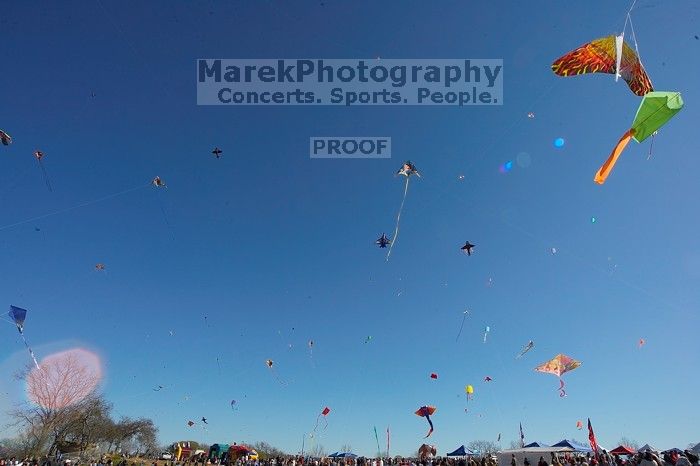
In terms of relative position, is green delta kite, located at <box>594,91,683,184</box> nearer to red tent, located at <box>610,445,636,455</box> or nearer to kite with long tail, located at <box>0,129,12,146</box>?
kite with long tail, located at <box>0,129,12,146</box>

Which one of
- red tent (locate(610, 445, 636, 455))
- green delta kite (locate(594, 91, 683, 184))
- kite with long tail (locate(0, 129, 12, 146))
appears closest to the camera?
green delta kite (locate(594, 91, 683, 184))

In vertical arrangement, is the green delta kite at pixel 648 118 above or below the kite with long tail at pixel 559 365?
above

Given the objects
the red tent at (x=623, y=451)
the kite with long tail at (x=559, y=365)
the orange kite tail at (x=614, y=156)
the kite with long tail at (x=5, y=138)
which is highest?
the kite with long tail at (x=5, y=138)

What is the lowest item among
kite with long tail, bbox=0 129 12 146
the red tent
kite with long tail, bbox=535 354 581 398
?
the red tent

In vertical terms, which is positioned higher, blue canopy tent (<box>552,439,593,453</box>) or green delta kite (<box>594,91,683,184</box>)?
green delta kite (<box>594,91,683,184</box>)

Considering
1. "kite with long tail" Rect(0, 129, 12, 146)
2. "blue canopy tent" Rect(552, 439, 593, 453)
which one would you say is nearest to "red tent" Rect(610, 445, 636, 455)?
"blue canopy tent" Rect(552, 439, 593, 453)

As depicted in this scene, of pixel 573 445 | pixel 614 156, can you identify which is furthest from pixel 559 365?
pixel 614 156

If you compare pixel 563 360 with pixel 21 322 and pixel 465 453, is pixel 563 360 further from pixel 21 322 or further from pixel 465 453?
pixel 21 322

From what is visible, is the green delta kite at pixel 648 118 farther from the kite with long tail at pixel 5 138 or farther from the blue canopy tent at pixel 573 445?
the blue canopy tent at pixel 573 445

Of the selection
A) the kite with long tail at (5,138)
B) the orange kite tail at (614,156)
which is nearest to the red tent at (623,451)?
the orange kite tail at (614,156)

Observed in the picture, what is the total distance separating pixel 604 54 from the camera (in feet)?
30.1

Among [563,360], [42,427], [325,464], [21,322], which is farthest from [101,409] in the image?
[563,360]

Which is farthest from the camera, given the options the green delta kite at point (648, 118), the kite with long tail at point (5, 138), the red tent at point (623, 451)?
the red tent at point (623, 451)

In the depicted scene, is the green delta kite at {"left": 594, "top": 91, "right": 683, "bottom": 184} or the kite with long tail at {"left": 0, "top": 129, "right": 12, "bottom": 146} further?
the kite with long tail at {"left": 0, "top": 129, "right": 12, "bottom": 146}
